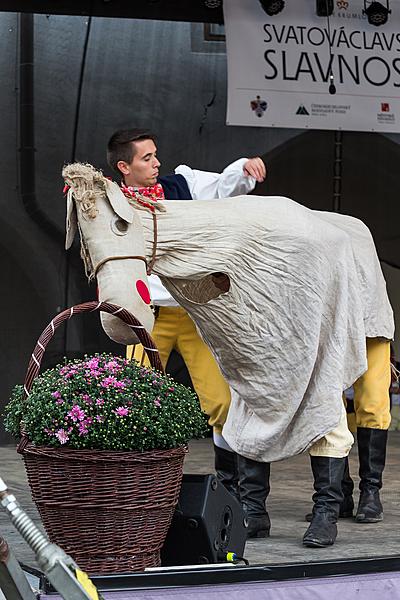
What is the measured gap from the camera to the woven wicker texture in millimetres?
2910

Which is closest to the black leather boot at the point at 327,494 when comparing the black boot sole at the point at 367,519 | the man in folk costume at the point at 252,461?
the man in folk costume at the point at 252,461

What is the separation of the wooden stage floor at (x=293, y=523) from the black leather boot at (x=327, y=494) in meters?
0.07

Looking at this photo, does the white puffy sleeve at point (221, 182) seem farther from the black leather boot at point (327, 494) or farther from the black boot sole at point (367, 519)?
the black boot sole at point (367, 519)

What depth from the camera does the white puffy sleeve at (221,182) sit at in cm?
385

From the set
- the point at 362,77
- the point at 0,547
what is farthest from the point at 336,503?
the point at 362,77

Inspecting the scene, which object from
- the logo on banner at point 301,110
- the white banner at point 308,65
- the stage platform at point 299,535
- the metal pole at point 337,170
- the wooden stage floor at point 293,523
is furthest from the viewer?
the metal pole at point 337,170

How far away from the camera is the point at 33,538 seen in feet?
5.52

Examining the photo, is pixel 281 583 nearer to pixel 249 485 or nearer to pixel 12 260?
pixel 249 485

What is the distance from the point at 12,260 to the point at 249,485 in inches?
140

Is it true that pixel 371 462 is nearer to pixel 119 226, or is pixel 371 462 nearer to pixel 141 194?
pixel 141 194

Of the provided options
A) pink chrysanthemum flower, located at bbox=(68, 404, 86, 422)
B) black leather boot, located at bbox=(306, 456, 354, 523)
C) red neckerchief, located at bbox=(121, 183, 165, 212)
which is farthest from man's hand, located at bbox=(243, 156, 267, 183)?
black leather boot, located at bbox=(306, 456, 354, 523)

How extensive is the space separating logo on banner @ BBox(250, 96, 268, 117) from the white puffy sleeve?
2.39 m

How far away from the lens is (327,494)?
3736 millimetres

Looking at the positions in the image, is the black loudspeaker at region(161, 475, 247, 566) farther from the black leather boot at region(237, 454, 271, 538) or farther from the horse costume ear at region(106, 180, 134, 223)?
the horse costume ear at region(106, 180, 134, 223)
